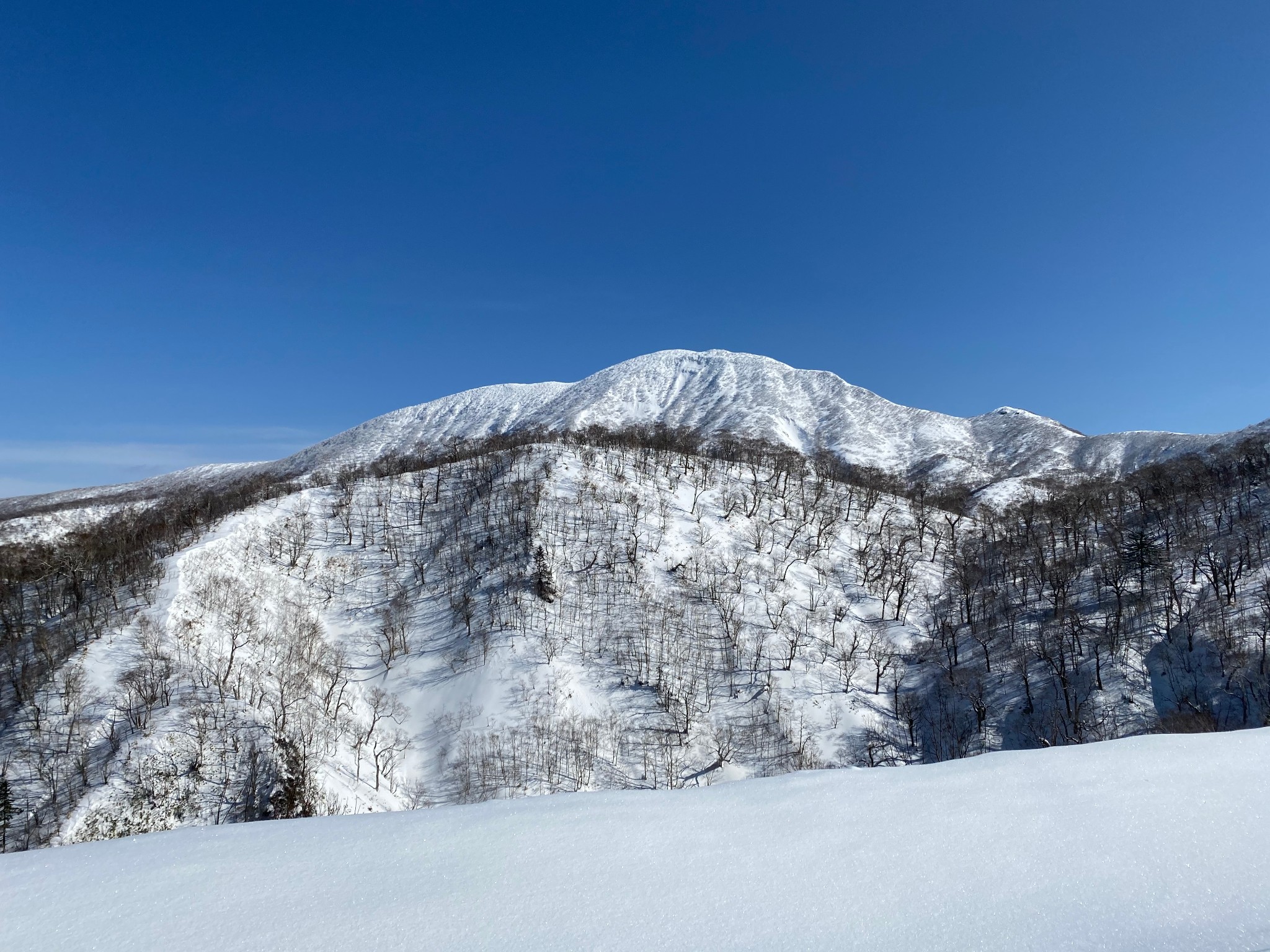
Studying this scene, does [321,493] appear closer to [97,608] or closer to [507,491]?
[507,491]

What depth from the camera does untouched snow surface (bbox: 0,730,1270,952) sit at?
2699mm

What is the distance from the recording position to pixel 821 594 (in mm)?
47469

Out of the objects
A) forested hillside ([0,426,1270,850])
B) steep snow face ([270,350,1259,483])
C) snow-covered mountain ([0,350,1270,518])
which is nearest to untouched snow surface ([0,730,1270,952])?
forested hillside ([0,426,1270,850])

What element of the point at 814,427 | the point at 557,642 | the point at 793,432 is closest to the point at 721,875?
the point at 557,642

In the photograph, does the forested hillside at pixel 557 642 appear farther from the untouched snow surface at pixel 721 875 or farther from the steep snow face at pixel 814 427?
the steep snow face at pixel 814 427

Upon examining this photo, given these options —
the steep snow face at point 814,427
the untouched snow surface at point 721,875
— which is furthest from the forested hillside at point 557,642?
the steep snow face at point 814,427

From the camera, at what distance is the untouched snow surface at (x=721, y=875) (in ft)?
8.86

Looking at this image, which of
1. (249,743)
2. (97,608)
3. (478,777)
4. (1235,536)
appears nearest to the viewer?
(249,743)

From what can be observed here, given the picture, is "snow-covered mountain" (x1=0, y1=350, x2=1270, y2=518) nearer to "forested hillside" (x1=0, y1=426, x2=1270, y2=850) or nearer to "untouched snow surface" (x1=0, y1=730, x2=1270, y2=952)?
"forested hillside" (x1=0, y1=426, x2=1270, y2=850)

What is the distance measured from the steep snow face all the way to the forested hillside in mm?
83782

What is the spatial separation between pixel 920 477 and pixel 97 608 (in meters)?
132

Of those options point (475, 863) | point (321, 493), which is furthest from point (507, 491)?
point (475, 863)

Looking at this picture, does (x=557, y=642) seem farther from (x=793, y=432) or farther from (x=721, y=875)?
(x=793, y=432)

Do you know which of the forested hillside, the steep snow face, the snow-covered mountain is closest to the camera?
the forested hillside
